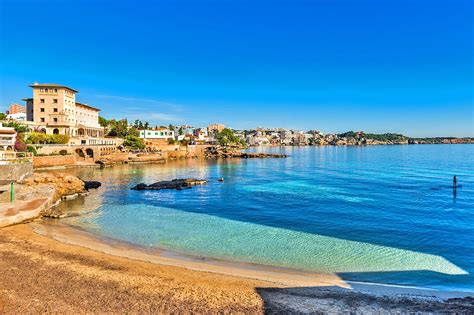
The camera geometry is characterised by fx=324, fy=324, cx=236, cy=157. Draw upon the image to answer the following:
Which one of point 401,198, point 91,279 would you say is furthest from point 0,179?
point 401,198

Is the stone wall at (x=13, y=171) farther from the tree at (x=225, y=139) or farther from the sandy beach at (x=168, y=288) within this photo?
the tree at (x=225, y=139)

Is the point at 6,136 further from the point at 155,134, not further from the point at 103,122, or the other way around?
the point at 103,122

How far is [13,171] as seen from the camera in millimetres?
29219

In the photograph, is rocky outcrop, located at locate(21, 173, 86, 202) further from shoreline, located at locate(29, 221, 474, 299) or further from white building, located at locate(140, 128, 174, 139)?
white building, located at locate(140, 128, 174, 139)

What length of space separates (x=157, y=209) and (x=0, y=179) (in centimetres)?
1358

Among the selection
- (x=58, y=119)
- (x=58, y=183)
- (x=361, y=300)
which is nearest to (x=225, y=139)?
(x=58, y=119)

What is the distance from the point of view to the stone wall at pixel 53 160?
218ft

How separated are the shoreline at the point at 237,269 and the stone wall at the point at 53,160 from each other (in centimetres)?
5206

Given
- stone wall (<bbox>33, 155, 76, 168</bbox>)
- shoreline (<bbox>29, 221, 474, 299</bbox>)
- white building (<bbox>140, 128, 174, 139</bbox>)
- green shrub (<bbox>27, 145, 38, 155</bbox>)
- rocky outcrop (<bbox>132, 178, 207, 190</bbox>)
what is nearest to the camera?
shoreline (<bbox>29, 221, 474, 299</bbox>)

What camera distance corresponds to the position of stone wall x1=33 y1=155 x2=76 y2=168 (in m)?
Result: 66.3

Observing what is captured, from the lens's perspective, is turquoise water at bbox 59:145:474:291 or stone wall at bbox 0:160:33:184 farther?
stone wall at bbox 0:160:33:184

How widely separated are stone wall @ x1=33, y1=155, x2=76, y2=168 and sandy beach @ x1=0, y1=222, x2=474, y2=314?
5656cm

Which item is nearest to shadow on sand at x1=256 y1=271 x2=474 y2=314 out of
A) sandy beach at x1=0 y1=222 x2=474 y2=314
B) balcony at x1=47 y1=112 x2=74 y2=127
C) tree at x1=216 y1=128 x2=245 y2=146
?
sandy beach at x1=0 y1=222 x2=474 y2=314

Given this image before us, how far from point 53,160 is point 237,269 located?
6801 cm
